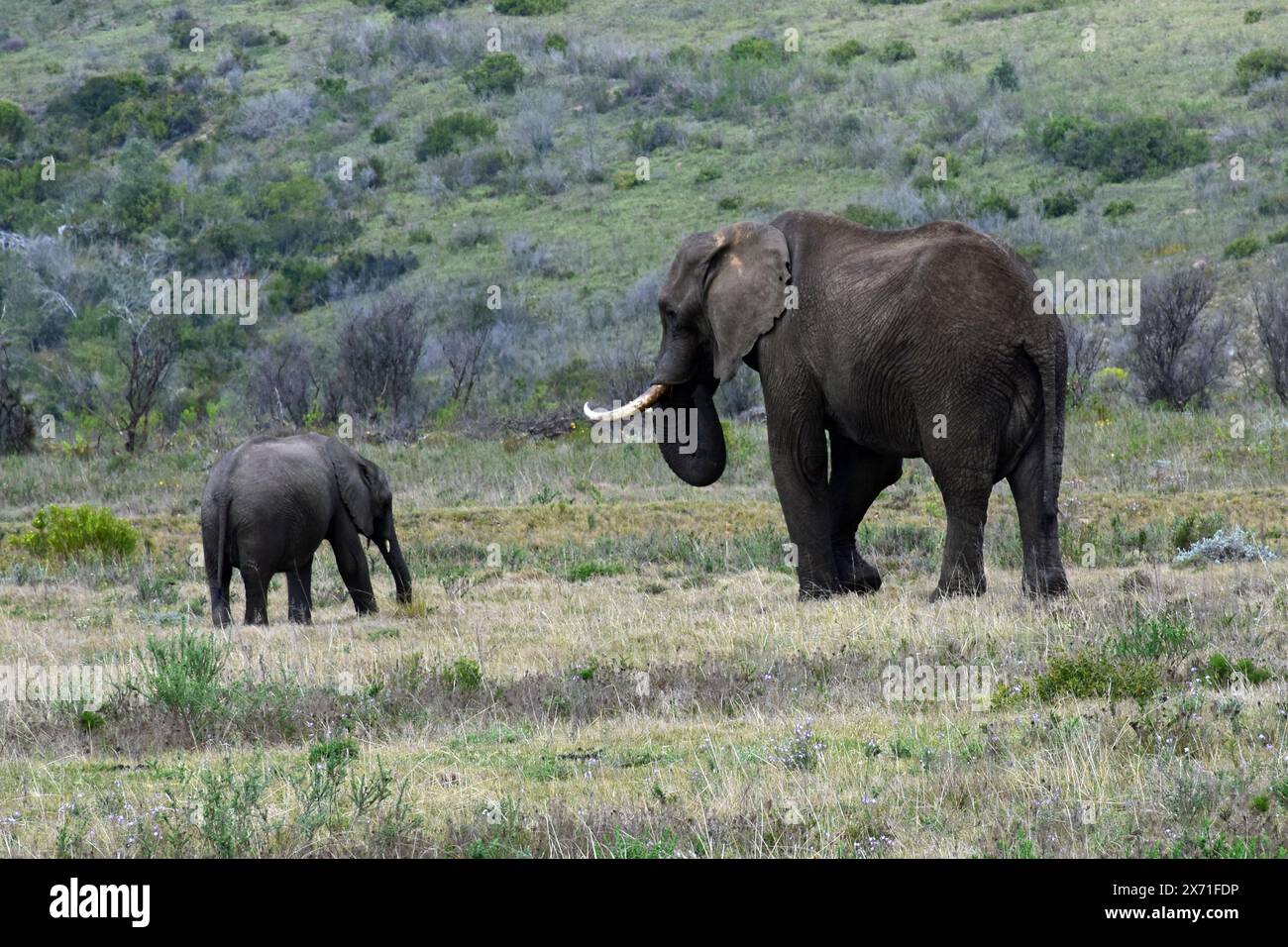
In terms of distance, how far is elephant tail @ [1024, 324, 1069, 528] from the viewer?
11453 mm

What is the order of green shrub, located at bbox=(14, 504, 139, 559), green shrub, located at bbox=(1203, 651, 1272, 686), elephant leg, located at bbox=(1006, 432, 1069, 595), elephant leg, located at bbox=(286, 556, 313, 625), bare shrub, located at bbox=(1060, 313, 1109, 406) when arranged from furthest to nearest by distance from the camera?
bare shrub, located at bbox=(1060, 313, 1109, 406)
green shrub, located at bbox=(14, 504, 139, 559)
elephant leg, located at bbox=(286, 556, 313, 625)
elephant leg, located at bbox=(1006, 432, 1069, 595)
green shrub, located at bbox=(1203, 651, 1272, 686)

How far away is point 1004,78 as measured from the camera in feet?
163

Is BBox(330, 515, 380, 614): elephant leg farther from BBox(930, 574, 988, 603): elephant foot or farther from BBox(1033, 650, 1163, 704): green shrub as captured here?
BBox(1033, 650, 1163, 704): green shrub

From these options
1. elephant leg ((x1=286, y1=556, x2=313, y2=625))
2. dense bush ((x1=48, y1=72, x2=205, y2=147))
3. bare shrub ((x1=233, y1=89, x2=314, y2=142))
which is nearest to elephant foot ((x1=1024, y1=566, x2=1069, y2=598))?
elephant leg ((x1=286, y1=556, x2=313, y2=625))

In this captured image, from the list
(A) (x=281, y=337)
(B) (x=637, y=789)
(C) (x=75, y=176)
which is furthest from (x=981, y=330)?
(C) (x=75, y=176)

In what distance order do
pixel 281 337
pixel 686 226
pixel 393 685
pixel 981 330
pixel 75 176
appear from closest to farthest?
1. pixel 393 685
2. pixel 981 330
3. pixel 281 337
4. pixel 686 226
5. pixel 75 176

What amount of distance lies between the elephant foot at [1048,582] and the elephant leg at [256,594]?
582 cm

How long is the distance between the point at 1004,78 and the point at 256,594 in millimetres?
39804

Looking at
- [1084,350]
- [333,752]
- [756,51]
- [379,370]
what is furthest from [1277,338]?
[756,51]

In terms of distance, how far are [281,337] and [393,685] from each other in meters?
31.0

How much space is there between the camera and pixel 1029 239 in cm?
3850

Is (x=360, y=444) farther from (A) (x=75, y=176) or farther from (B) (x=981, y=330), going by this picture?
(A) (x=75, y=176)

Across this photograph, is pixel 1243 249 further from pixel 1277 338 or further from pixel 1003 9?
pixel 1003 9

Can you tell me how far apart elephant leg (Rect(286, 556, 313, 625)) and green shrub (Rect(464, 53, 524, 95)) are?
1698 inches
